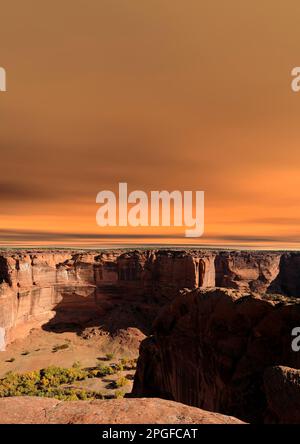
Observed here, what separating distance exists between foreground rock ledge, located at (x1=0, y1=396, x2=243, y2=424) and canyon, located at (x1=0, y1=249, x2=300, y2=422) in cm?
442

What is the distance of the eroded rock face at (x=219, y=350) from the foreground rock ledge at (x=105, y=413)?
22.7ft

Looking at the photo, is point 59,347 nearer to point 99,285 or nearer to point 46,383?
point 46,383

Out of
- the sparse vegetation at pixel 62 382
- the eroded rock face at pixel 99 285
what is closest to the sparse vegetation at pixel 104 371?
the sparse vegetation at pixel 62 382

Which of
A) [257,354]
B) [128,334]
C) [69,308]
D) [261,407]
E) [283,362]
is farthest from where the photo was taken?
[69,308]

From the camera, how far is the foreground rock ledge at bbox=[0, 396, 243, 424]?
5.36m

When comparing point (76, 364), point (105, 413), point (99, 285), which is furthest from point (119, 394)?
point (105, 413)

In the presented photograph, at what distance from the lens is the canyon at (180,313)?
44.3 feet

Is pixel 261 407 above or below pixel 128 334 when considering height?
above

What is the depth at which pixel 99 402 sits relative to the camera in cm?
632

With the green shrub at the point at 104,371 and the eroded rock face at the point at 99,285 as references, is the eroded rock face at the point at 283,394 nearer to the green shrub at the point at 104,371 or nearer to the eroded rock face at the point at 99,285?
the green shrub at the point at 104,371

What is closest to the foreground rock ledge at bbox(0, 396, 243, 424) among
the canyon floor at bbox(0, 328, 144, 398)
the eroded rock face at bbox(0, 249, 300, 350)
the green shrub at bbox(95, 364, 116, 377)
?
the canyon floor at bbox(0, 328, 144, 398)

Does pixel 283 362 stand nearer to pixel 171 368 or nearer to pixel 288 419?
pixel 288 419
